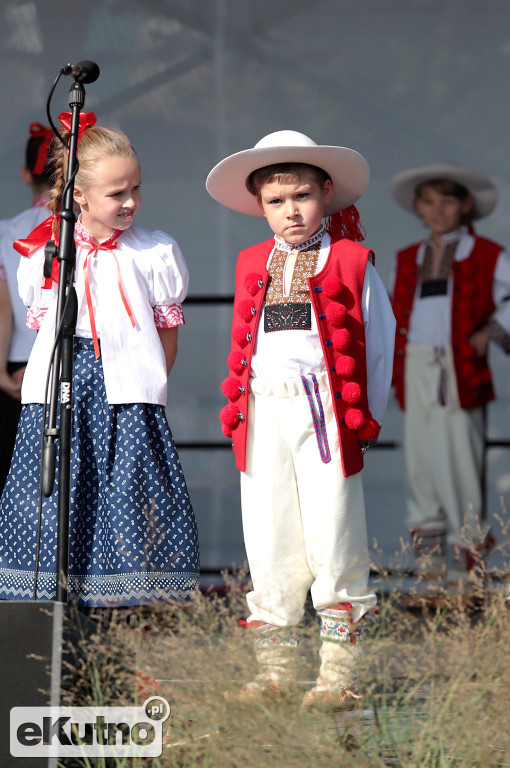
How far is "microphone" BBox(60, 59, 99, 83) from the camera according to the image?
91.0 inches

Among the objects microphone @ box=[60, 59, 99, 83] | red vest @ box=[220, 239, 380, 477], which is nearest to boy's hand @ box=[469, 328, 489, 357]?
red vest @ box=[220, 239, 380, 477]

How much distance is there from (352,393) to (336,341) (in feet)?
0.42

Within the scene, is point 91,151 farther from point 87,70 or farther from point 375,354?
point 375,354

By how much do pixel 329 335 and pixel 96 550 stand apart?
749 millimetres

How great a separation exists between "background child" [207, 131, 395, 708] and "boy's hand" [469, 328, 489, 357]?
1.83 meters

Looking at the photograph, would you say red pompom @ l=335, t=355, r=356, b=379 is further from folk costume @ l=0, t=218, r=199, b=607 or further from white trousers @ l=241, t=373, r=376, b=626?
folk costume @ l=0, t=218, r=199, b=607

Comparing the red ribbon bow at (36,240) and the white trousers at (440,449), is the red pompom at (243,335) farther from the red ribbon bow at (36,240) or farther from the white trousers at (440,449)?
the white trousers at (440,449)

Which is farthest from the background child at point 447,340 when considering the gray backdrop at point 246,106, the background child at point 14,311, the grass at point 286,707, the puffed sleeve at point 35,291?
the grass at point 286,707

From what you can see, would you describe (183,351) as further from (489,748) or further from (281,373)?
(489,748)

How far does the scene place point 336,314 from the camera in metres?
2.47

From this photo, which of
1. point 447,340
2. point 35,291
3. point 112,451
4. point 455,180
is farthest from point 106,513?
point 455,180

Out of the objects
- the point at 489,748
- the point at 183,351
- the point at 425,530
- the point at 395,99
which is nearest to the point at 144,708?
the point at 489,748

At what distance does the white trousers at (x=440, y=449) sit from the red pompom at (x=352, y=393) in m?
2.07

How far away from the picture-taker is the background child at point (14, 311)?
3354mm
